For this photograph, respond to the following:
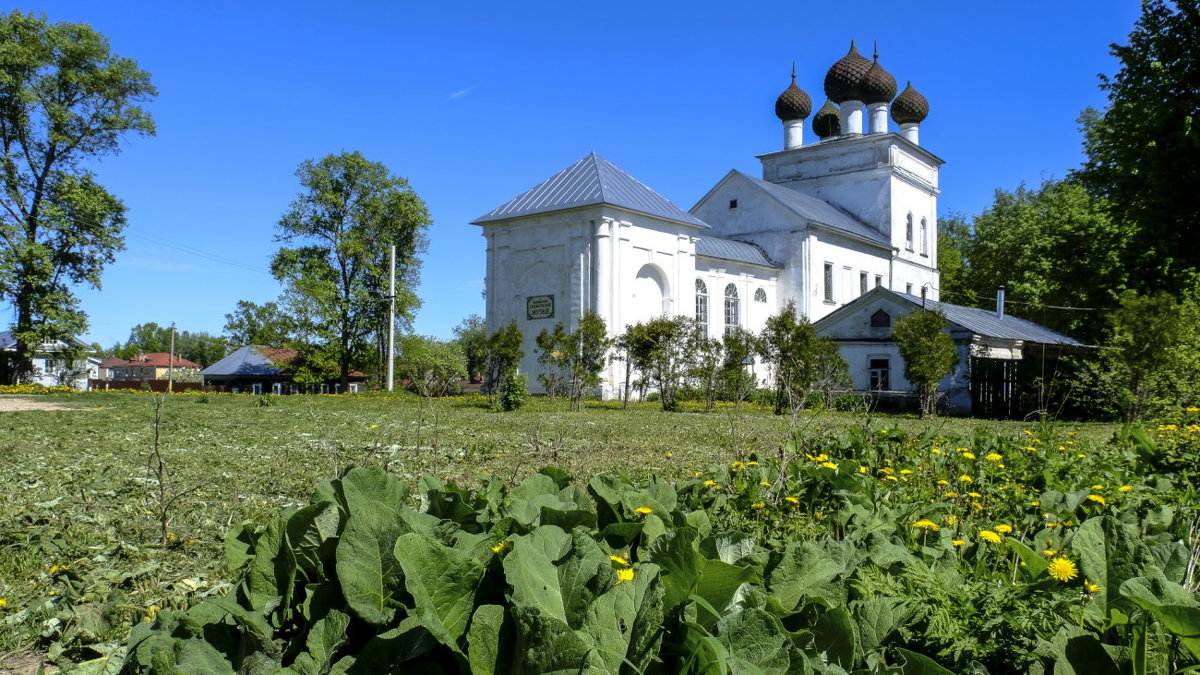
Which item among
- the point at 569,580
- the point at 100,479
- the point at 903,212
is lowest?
the point at 100,479

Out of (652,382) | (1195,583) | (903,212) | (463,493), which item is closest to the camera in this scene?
(1195,583)

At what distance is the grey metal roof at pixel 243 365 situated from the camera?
5125 cm

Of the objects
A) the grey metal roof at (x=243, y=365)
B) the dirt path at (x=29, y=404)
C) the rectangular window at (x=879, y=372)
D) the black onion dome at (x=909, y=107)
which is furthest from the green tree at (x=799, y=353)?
the grey metal roof at (x=243, y=365)

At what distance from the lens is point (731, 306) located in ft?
117

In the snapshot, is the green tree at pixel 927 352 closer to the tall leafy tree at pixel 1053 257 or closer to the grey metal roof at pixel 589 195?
the tall leafy tree at pixel 1053 257

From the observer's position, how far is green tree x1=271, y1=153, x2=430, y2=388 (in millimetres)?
38031

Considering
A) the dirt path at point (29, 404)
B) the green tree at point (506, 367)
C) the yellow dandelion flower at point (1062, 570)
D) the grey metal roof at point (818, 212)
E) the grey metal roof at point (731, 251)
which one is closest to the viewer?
the yellow dandelion flower at point (1062, 570)

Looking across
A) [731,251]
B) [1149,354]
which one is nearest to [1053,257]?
[731,251]

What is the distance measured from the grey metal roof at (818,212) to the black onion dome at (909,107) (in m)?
7.89

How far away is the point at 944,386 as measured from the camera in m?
25.6

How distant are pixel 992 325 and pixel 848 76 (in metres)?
18.8

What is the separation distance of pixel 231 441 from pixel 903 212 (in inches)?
1556

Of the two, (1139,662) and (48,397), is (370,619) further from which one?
(48,397)

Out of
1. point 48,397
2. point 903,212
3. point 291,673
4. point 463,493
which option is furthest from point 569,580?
point 903,212
